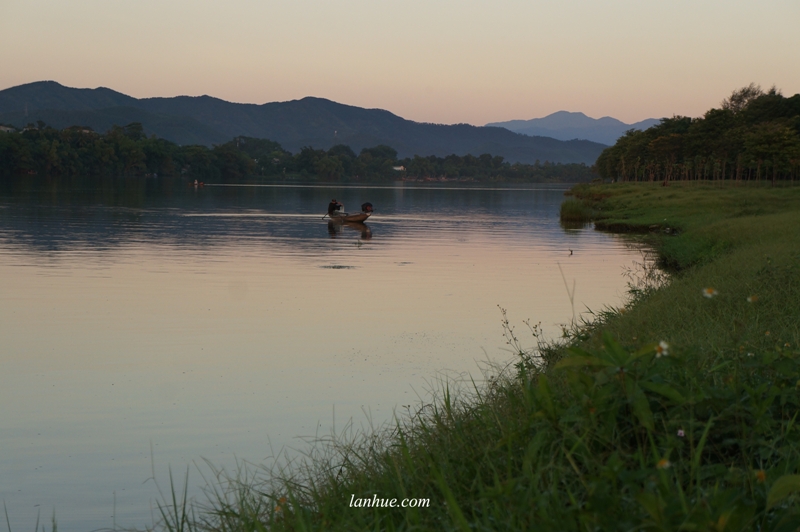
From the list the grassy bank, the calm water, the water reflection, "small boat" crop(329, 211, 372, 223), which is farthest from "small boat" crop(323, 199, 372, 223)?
the grassy bank

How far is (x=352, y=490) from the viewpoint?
630cm

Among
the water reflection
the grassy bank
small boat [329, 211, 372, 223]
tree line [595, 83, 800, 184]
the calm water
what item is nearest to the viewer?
the grassy bank

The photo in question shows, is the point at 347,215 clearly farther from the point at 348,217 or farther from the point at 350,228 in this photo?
the point at 350,228

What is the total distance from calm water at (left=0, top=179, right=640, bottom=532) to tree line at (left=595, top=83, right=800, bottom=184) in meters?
55.5

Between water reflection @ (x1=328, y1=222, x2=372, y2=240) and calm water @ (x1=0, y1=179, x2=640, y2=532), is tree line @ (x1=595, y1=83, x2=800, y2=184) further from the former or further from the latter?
calm water @ (x1=0, y1=179, x2=640, y2=532)

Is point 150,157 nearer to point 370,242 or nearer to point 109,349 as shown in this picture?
point 370,242

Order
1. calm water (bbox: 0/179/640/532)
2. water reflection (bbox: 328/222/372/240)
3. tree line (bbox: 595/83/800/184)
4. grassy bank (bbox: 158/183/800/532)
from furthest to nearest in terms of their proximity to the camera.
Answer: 1. tree line (bbox: 595/83/800/184)
2. water reflection (bbox: 328/222/372/240)
3. calm water (bbox: 0/179/640/532)
4. grassy bank (bbox: 158/183/800/532)

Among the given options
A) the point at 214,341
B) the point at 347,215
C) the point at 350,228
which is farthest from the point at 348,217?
the point at 214,341

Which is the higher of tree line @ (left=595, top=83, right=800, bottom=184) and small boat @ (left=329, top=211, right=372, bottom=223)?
tree line @ (left=595, top=83, right=800, bottom=184)

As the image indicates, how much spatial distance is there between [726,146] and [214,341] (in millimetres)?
94596

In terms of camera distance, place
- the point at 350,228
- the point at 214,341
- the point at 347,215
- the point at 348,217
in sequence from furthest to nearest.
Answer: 1. the point at 347,215
2. the point at 348,217
3. the point at 350,228
4. the point at 214,341

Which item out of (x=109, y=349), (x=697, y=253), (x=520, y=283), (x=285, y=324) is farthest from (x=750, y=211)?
(x=109, y=349)

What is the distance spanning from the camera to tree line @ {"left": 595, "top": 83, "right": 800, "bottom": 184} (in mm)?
81812

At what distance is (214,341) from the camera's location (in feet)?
50.1
